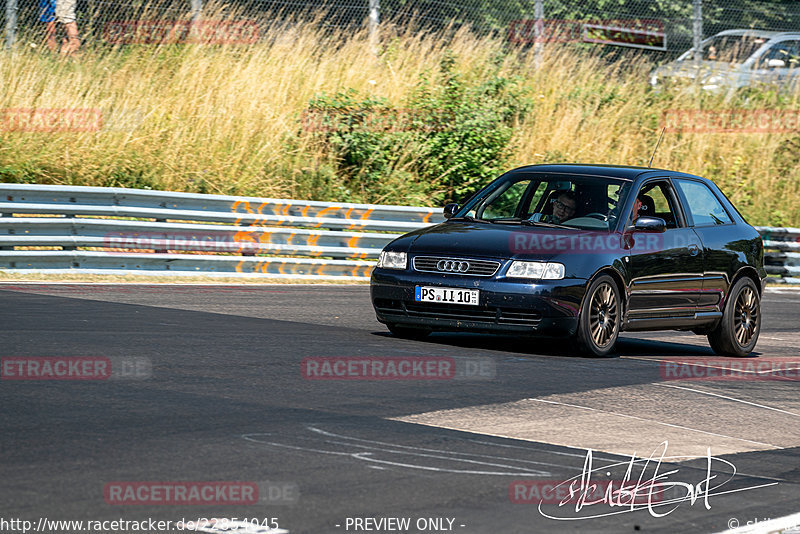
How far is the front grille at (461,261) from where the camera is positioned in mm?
9523

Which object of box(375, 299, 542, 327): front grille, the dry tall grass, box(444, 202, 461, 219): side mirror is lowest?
box(375, 299, 542, 327): front grille

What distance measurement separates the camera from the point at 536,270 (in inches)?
372

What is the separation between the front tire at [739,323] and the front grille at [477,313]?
8.63ft

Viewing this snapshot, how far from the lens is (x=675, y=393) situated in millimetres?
8375

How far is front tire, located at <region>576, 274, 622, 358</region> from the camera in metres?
9.62

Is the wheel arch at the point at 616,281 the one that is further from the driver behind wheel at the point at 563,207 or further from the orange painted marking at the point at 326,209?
the orange painted marking at the point at 326,209

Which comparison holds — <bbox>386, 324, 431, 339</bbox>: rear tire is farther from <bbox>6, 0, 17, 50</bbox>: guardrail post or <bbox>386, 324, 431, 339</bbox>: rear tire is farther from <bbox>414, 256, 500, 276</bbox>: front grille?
<bbox>6, 0, 17, 50</bbox>: guardrail post

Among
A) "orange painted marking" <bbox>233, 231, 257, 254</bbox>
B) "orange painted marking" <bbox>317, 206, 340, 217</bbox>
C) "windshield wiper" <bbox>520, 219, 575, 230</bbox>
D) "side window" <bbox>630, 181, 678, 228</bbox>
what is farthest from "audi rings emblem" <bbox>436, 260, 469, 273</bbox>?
"orange painted marking" <bbox>317, 206, 340, 217</bbox>

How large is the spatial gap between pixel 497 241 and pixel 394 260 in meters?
0.88

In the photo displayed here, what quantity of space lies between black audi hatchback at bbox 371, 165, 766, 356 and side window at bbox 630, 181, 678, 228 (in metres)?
0.01

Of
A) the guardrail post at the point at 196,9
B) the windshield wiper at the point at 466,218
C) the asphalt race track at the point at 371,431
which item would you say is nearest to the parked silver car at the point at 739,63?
the guardrail post at the point at 196,9

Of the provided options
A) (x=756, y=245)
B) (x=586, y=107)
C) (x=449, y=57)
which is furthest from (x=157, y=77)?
(x=756, y=245)

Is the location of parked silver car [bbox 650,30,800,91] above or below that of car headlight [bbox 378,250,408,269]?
above

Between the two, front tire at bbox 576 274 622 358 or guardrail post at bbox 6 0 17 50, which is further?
guardrail post at bbox 6 0 17 50
